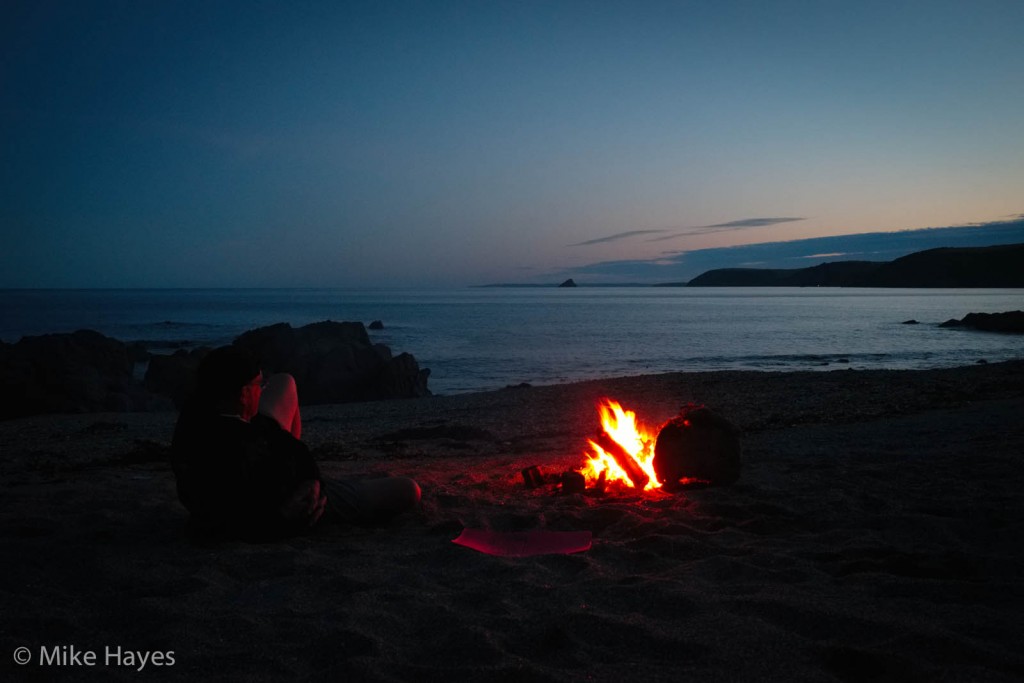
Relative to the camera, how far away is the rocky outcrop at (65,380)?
14.6 meters

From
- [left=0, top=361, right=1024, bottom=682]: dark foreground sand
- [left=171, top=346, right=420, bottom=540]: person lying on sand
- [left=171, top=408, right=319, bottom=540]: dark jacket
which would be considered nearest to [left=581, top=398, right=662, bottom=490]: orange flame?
[left=0, top=361, right=1024, bottom=682]: dark foreground sand

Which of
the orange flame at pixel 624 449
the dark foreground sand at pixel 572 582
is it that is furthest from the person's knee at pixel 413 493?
the orange flame at pixel 624 449

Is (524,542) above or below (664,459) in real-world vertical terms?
below

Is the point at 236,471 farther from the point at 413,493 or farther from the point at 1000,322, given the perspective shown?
the point at 1000,322

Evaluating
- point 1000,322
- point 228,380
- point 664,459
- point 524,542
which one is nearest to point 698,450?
point 664,459

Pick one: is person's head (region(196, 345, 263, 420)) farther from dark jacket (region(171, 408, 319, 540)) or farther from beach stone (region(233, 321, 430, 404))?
beach stone (region(233, 321, 430, 404))

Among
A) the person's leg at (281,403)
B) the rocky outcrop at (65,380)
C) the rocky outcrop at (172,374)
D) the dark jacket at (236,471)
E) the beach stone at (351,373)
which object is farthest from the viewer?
the rocky outcrop at (172,374)

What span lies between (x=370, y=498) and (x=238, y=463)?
3.90ft

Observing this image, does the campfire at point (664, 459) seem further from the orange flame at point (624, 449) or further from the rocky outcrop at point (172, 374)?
the rocky outcrop at point (172, 374)

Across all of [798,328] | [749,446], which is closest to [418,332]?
[798,328]

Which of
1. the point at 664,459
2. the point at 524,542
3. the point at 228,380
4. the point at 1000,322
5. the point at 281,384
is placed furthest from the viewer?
the point at 1000,322

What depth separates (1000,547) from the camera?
13.3 ft

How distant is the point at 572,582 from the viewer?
3791 mm

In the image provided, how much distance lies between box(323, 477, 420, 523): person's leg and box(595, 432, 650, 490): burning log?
1962 millimetres
